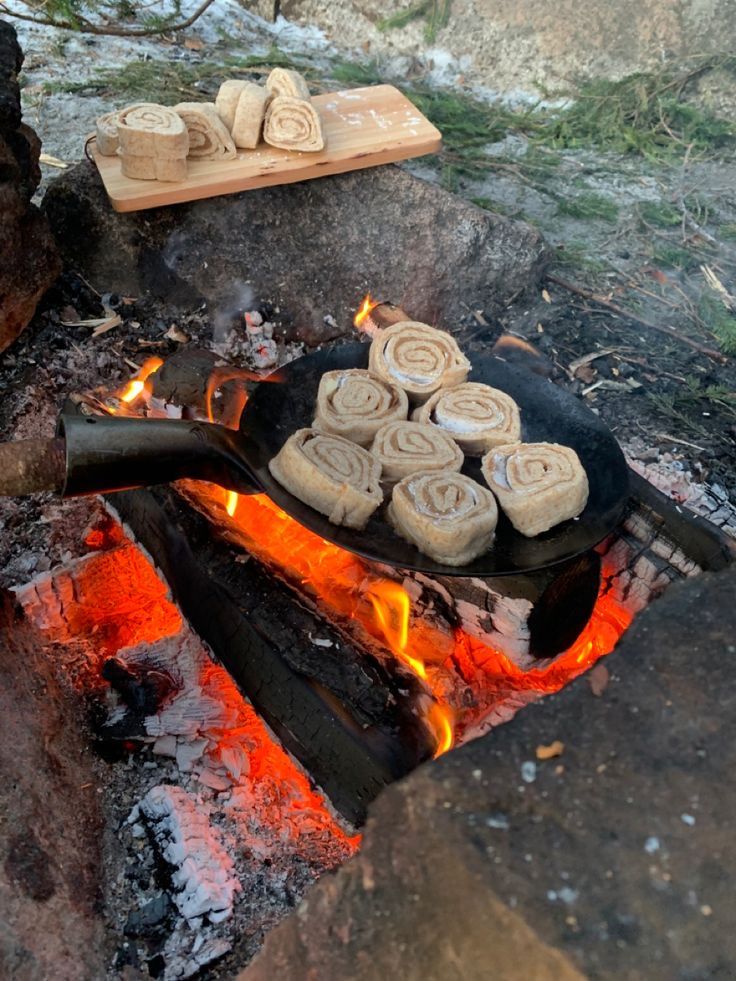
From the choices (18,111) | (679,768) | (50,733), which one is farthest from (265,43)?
(679,768)

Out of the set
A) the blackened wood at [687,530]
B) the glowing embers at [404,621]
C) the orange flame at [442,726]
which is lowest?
the glowing embers at [404,621]

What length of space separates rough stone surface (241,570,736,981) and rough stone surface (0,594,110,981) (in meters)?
0.76

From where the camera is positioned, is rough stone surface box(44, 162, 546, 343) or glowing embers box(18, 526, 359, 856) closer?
glowing embers box(18, 526, 359, 856)

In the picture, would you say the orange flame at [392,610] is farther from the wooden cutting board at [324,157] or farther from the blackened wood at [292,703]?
the wooden cutting board at [324,157]

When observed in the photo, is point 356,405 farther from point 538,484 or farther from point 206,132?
point 206,132

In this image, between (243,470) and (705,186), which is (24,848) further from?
(705,186)

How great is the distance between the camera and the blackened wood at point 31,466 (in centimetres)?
221

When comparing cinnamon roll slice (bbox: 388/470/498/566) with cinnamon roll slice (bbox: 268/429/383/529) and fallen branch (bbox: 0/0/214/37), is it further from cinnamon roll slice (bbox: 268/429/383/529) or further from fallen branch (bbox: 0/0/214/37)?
fallen branch (bbox: 0/0/214/37)

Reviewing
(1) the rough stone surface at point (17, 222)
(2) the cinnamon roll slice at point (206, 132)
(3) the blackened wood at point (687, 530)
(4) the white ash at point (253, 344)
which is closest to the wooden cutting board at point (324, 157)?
(2) the cinnamon roll slice at point (206, 132)

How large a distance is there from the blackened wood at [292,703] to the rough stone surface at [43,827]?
57 centimetres

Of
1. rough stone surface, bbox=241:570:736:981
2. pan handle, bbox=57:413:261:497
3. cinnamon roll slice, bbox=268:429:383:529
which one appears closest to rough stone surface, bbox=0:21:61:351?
pan handle, bbox=57:413:261:497

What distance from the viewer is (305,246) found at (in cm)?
460

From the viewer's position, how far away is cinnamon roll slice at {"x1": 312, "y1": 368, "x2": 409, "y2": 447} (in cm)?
301

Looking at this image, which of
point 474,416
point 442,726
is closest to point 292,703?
point 442,726
